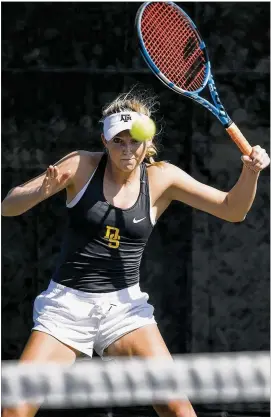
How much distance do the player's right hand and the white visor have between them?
0.22 metres

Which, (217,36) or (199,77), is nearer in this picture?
(199,77)

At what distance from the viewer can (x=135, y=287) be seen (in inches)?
178

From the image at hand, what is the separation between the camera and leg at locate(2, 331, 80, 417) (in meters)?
4.18

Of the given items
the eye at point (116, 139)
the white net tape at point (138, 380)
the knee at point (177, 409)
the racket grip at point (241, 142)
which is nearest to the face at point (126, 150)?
the eye at point (116, 139)

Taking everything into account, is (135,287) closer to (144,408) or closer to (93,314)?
(93,314)

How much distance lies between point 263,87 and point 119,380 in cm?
309

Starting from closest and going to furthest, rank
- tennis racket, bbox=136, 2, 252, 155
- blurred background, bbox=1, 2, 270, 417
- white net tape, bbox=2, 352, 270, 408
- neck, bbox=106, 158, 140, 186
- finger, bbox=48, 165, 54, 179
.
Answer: white net tape, bbox=2, 352, 270, 408, finger, bbox=48, 165, 54, 179, neck, bbox=106, 158, 140, 186, tennis racket, bbox=136, 2, 252, 155, blurred background, bbox=1, 2, 270, 417

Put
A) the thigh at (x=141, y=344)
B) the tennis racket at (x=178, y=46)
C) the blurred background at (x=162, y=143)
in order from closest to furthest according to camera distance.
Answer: the thigh at (x=141, y=344) → the tennis racket at (x=178, y=46) → the blurred background at (x=162, y=143)

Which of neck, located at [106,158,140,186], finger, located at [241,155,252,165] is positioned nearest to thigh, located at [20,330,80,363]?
neck, located at [106,158,140,186]

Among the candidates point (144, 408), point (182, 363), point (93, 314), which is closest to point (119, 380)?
point (182, 363)

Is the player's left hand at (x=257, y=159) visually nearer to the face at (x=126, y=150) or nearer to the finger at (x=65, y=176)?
the face at (x=126, y=150)

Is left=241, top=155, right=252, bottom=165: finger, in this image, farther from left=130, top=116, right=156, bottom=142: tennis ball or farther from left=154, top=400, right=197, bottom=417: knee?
left=154, top=400, right=197, bottom=417: knee

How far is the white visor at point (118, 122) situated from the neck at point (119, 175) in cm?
15

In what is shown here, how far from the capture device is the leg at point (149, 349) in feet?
14.2
